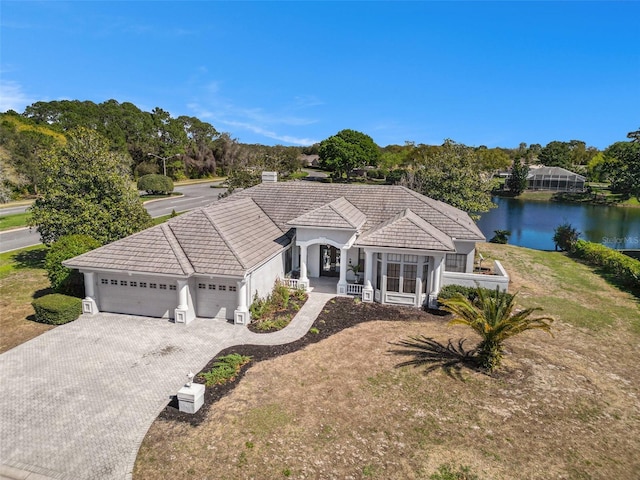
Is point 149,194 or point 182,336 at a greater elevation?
point 149,194

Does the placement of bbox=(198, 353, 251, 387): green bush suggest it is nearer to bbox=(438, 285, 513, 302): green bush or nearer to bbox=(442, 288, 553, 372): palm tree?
bbox=(442, 288, 553, 372): palm tree

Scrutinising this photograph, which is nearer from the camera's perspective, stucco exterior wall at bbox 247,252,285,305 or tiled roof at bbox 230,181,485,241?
stucco exterior wall at bbox 247,252,285,305

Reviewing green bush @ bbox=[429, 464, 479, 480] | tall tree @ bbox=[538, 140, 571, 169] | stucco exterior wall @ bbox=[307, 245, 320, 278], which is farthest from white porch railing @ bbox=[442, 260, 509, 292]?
tall tree @ bbox=[538, 140, 571, 169]

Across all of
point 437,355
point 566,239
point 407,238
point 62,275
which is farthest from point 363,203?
point 566,239

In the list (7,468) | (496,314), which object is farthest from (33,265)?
(496,314)

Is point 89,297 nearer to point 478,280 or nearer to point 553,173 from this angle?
point 478,280

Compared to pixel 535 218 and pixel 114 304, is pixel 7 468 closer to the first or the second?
pixel 114 304

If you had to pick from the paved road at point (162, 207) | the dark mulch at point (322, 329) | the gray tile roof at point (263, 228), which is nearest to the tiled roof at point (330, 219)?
the gray tile roof at point (263, 228)
